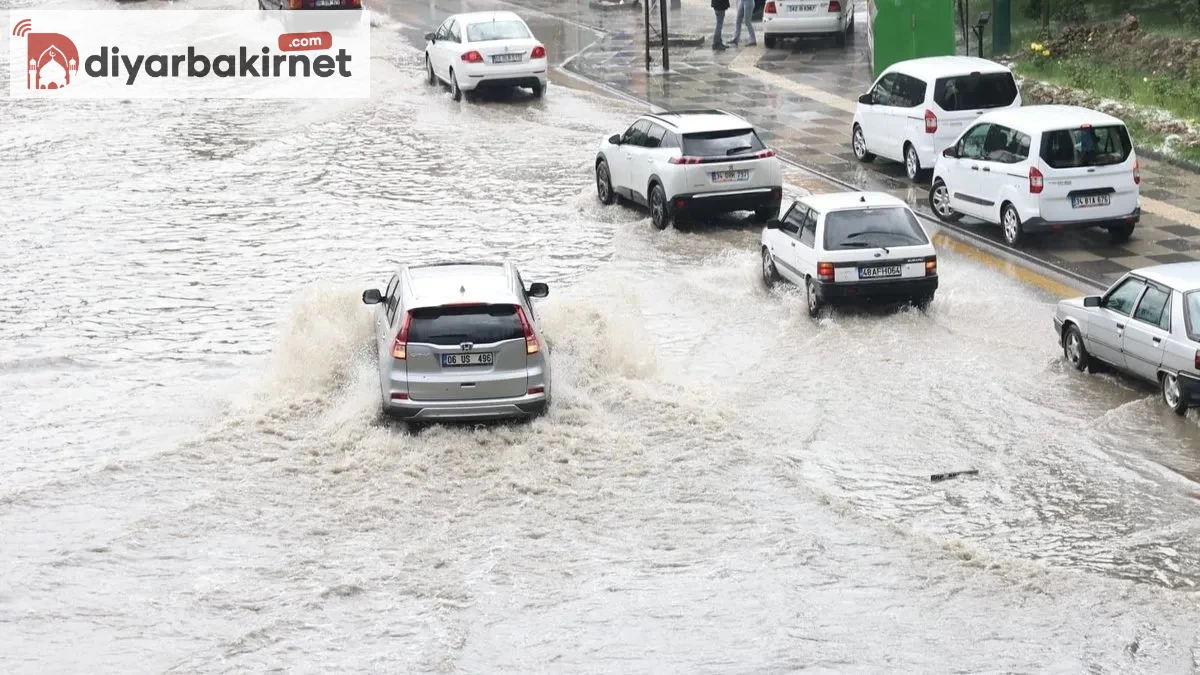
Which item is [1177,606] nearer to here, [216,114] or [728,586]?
[728,586]

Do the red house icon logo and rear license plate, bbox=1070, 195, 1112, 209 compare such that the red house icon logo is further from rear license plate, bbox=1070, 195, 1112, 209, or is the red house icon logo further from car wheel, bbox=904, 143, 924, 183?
rear license plate, bbox=1070, 195, 1112, 209

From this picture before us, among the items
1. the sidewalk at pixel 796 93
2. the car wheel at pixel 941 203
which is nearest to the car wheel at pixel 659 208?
the sidewalk at pixel 796 93

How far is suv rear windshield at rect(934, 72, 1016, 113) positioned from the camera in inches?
1004

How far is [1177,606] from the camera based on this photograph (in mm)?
11930

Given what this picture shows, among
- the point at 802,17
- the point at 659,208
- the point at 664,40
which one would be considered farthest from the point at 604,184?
the point at 802,17

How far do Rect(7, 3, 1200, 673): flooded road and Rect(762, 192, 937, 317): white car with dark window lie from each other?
1.33ft

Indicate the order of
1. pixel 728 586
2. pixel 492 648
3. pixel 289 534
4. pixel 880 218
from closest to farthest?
1. pixel 492 648
2. pixel 728 586
3. pixel 289 534
4. pixel 880 218

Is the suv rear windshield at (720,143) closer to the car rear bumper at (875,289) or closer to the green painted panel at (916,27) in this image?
the car rear bumper at (875,289)

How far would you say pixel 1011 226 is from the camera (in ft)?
71.2

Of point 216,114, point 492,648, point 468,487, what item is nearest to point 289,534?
point 468,487

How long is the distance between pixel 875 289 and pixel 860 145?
9.31 m

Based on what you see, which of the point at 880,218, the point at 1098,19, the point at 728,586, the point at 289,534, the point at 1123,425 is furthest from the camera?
the point at 1098,19

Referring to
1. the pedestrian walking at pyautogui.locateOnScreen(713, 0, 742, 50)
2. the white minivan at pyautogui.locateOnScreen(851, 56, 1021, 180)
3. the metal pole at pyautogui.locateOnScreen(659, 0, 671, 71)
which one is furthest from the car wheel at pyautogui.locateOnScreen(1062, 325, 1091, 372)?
the pedestrian walking at pyautogui.locateOnScreen(713, 0, 742, 50)

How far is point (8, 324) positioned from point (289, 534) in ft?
26.2
